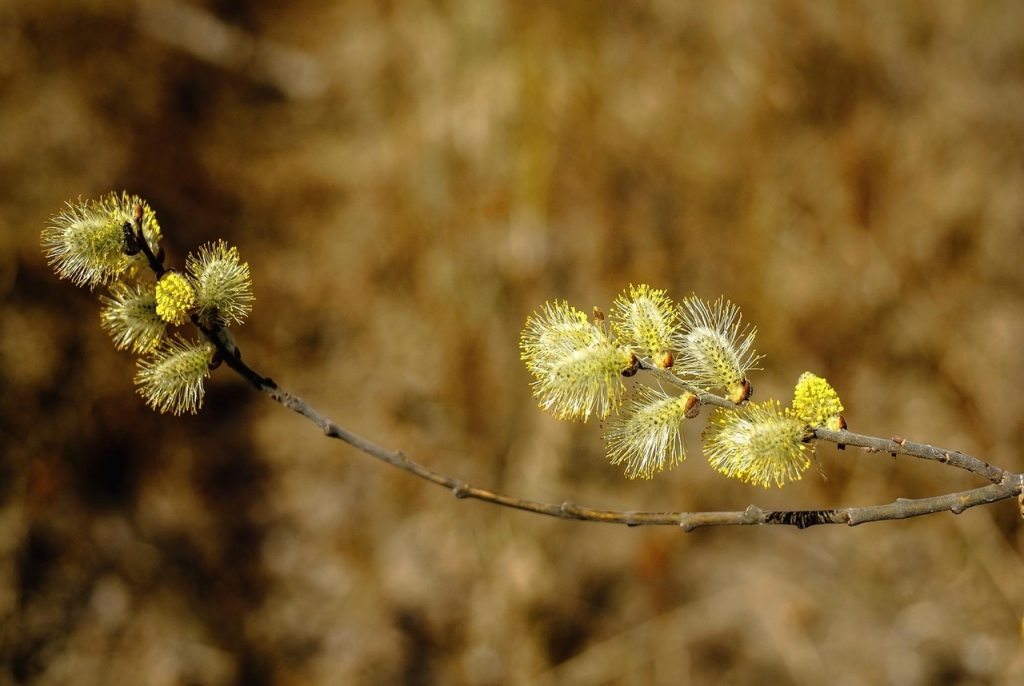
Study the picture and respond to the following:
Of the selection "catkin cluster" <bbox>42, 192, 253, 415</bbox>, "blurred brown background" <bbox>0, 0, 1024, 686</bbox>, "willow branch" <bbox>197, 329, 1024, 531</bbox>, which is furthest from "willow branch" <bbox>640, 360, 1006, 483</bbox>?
"blurred brown background" <bbox>0, 0, 1024, 686</bbox>

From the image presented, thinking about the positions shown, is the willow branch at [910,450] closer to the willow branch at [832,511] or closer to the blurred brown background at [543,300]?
the willow branch at [832,511]

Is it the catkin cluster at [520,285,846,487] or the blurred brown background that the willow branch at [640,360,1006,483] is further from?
the blurred brown background

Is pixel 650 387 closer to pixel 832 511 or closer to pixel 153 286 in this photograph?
pixel 832 511

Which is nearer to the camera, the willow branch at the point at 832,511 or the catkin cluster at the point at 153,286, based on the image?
the willow branch at the point at 832,511

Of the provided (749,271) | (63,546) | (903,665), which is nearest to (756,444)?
(749,271)

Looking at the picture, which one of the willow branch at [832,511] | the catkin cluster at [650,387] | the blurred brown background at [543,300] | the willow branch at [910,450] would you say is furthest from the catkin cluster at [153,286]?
the blurred brown background at [543,300]
